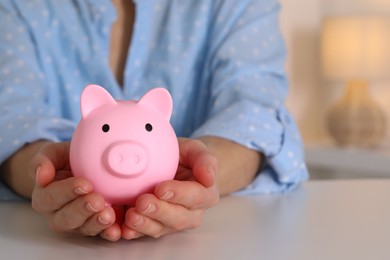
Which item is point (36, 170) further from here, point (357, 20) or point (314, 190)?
point (357, 20)

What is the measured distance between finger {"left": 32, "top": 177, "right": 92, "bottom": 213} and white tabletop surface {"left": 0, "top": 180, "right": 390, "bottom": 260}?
0.03 metres

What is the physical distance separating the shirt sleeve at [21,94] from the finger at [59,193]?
9.7 inches

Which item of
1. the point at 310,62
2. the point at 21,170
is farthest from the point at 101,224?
the point at 310,62

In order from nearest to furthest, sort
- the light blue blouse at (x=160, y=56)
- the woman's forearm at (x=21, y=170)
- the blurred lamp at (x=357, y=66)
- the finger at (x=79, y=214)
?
the finger at (x=79, y=214), the woman's forearm at (x=21, y=170), the light blue blouse at (x=160, y=56), the blurred lamp at (x=357, y=66)

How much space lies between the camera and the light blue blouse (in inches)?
37.0

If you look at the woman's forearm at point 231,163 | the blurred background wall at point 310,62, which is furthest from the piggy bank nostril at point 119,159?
the blurred background wall at point 310,62

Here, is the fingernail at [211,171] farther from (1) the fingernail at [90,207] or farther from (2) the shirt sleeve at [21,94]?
(2) the shirt sleeve at [21,94]

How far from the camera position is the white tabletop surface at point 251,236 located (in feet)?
1.71

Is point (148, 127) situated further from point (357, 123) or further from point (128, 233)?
point (357, 123)

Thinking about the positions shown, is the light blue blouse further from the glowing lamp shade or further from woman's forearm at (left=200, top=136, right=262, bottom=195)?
the glowing lamp shade

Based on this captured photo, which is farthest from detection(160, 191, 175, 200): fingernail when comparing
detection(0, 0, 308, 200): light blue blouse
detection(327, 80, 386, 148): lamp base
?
detection(327, 80, 386, 148): lamp base

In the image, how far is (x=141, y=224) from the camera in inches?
20.8

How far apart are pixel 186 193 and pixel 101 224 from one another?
0.07m

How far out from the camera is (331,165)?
2148 mm
